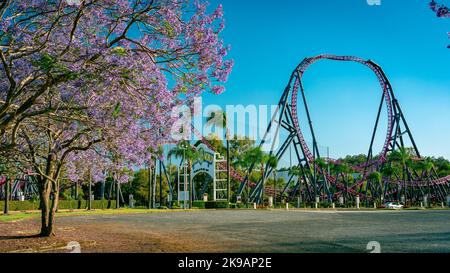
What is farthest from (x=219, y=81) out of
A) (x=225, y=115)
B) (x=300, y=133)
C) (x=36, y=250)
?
(x=225, y=115)

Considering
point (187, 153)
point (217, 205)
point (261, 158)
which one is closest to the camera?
point (217, 205)

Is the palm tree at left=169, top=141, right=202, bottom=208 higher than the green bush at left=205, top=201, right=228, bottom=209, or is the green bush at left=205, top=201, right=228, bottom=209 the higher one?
the palm tree at left=169, top=141, right=202, bottom=208

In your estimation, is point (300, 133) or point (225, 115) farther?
point (225, 115)

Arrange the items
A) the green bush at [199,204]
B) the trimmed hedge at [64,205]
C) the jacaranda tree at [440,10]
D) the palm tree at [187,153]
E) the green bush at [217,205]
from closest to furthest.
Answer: the jacaranda tree at [440,10] → the trimmed hedge at [64,205] → the green bush at [217,205] → the green bush at [199,204] → the palm tree at [187,153]

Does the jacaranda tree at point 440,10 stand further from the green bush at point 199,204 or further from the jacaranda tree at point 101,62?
the green bush at point 199,204

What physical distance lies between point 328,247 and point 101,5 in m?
8.77

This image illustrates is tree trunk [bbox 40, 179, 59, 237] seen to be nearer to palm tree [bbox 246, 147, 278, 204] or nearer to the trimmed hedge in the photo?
the trimmed hedge

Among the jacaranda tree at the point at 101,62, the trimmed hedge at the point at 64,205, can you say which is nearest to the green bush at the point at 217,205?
the trimmed hedge at the point at 64,205

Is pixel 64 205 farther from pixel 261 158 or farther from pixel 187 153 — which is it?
pixel 261 158

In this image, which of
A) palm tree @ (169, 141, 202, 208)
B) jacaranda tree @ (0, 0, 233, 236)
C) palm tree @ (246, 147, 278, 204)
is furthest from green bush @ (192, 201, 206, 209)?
jacaranda tree @ (0, 0, 233, 236)

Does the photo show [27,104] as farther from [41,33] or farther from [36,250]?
[36,250]

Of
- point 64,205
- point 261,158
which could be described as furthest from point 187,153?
point 64,205
